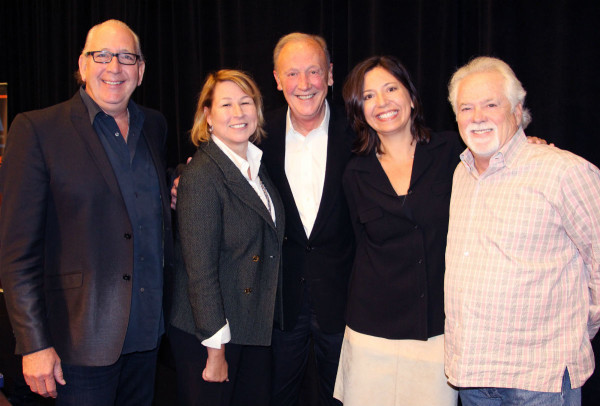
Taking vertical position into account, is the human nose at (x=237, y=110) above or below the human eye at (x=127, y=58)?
below

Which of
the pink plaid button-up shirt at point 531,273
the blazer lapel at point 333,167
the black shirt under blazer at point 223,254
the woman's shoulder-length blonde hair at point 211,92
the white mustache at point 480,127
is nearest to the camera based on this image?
the pink plaid button-up shirt at point 531,273

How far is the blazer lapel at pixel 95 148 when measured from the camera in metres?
1.83

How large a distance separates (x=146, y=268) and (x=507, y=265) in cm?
134

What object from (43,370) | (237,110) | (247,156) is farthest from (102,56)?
(43,370)

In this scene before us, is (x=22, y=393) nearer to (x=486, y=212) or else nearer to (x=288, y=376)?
(x=288, y=376)

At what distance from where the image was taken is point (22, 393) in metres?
3.27

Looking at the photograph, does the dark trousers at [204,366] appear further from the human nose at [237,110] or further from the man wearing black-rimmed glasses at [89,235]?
the human nose at [237,110]

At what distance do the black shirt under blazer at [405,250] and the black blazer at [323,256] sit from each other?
155 mm

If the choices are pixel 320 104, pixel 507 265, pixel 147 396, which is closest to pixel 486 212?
pixel 507 265

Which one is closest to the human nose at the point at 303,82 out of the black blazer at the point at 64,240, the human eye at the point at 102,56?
the human eye at the point at 102,56

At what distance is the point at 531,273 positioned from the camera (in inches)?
60.6

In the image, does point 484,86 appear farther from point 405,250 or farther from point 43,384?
point 43,384

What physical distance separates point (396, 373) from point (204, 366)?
0.77 metres

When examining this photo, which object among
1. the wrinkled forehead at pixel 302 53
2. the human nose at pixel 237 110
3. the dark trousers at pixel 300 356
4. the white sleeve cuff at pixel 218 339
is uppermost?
the wrinkled forehead at pixel 302 53
